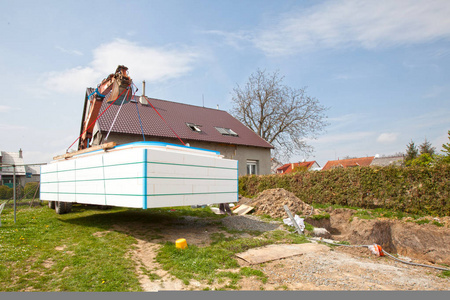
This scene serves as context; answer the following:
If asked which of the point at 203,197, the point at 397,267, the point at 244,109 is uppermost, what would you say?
the point at 244,109

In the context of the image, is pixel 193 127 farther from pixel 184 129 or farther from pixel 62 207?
pixel 62 207

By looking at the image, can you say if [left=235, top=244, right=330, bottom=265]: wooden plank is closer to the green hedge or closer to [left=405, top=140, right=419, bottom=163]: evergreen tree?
the green hedge

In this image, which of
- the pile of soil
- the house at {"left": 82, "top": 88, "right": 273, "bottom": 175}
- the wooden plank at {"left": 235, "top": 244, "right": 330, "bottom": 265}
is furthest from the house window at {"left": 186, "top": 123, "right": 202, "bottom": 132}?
the wooden plank at {"left": 235, "top": 244, "right": 330, "bottom": 265}

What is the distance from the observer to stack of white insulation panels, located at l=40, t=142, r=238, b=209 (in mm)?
5723

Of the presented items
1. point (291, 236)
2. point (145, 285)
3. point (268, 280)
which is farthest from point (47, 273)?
point (291, 236)

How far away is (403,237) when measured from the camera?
8641 mm

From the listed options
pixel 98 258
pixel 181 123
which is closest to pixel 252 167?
pixel 181 123

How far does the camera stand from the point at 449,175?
912 cm

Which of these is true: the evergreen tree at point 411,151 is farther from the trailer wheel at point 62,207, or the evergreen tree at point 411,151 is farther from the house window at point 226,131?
the trailer wheel at point 62,207

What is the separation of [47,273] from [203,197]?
3523 mm

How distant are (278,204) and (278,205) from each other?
4.7 inches

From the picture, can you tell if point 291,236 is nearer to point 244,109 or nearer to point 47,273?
point 47,273

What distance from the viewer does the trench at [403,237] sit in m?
7.90

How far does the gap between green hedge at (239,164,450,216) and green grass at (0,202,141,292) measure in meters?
9.51
